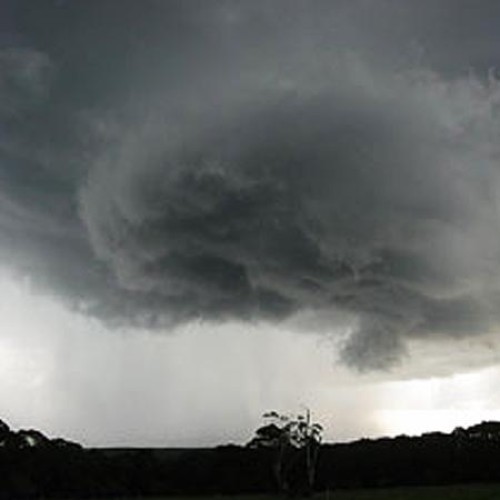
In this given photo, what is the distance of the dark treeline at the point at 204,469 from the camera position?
126700mm

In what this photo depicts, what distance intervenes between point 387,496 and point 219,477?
40246mm

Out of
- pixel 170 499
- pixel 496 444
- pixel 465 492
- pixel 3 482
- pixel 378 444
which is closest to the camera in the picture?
pixel 465 492

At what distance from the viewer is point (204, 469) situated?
13212cm

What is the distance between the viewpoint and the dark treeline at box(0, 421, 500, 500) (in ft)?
416

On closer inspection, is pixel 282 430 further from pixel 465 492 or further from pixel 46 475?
pixel 465 492

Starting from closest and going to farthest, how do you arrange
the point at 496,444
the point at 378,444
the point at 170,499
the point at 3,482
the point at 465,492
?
1. the point at 465,492
2. the point at 170,499
3. the point at 3,482
4. the point at 496,444
5. the point at 378,444

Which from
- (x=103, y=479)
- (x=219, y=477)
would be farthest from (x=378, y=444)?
(x=103, y=479)

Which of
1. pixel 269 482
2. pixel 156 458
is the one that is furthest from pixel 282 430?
pixel 156 458

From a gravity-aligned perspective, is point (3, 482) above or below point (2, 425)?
below

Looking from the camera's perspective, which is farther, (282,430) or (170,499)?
(282,430)

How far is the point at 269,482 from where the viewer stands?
132 m

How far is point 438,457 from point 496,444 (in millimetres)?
8537

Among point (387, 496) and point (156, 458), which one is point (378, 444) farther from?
point (387, 496)

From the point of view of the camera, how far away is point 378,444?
145375mm
